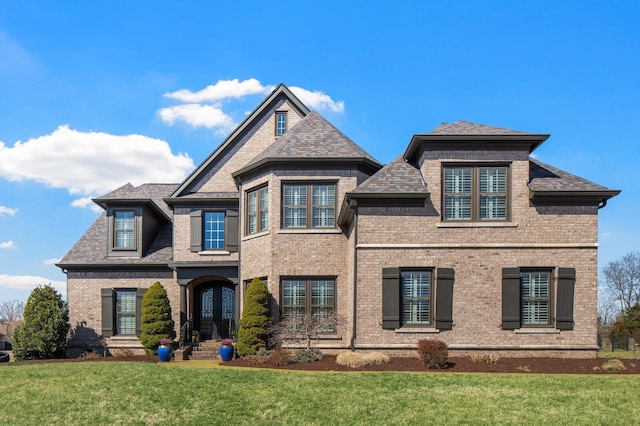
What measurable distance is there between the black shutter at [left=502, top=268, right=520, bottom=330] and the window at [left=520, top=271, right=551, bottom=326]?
1.21 feet

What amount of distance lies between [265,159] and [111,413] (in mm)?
10409

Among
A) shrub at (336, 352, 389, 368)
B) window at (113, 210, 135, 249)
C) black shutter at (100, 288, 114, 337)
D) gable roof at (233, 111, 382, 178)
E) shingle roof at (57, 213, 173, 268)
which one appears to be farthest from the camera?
window at (113, 210, 135, 249)

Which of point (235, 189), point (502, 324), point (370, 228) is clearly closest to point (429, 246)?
point (370, 228)

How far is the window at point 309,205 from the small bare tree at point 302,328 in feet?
10.4

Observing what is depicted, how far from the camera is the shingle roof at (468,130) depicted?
18.8 metres

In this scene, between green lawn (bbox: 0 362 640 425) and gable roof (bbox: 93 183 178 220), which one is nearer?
green lawn (bbox: 0 362 640 425)

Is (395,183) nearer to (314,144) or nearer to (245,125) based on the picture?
(314,144)

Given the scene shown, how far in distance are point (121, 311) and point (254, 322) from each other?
26.0ft

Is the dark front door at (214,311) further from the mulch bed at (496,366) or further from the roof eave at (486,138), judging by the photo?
the roof eave at (486,138)

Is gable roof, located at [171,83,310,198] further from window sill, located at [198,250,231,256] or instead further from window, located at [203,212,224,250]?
window sill, located at [198,250,231,256]

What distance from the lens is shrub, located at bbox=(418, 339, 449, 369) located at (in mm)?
16484

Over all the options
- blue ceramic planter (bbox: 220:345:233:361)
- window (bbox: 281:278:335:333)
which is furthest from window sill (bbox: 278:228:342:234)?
blue ceramic planter (bbox: 220:345:233:361)

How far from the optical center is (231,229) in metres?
24.0

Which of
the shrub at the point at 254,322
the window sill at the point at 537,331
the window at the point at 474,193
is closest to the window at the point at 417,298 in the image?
the window at the point at 474,193
